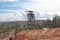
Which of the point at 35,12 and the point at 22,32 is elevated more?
the point at 35,12

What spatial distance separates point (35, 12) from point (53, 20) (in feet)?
1.02

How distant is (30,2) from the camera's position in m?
3.68

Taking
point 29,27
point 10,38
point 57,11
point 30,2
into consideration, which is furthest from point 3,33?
point 57,11

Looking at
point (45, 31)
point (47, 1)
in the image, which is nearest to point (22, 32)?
point (45, 31)

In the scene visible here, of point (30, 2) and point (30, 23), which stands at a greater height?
point (30, 2)

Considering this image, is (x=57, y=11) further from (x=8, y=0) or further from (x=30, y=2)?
(x=8, y=0)

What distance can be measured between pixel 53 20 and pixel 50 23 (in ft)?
0.22

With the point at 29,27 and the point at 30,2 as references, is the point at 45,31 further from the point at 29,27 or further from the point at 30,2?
the point at 30,2

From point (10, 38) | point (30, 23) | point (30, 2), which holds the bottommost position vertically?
point (10, 38)

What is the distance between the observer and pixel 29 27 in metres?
3.64

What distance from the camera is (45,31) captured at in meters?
3.59

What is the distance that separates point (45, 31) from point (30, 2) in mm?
524

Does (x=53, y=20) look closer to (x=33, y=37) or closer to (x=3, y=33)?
(x=33, y=37)

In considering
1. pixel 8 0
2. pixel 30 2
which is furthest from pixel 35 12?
pixel 8 0
